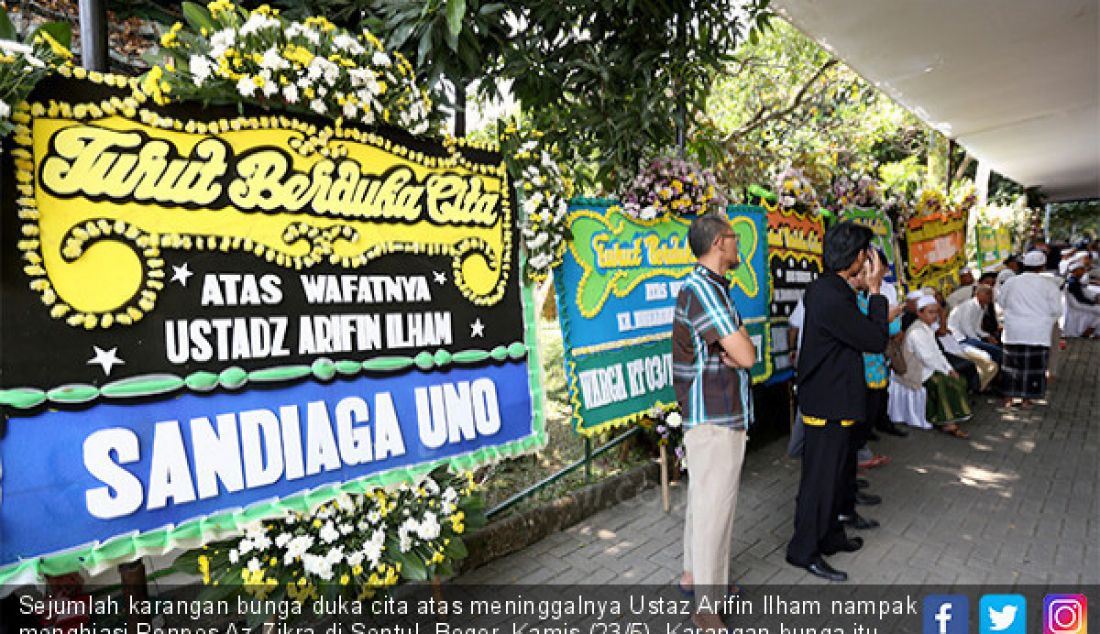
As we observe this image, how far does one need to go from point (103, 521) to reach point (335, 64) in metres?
1.87

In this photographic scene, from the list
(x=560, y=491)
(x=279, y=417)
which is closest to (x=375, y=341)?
(x=279, y=417)

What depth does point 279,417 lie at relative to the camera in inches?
90.4

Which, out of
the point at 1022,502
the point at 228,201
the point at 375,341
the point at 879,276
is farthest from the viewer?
the point at 1022,502

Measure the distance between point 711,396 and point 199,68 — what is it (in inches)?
96.1

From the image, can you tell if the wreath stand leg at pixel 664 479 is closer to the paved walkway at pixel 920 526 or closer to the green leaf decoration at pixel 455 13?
the paved walkway at pixel 920 526

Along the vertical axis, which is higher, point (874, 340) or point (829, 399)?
point (874, 340)

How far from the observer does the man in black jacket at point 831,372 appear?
3045 mm

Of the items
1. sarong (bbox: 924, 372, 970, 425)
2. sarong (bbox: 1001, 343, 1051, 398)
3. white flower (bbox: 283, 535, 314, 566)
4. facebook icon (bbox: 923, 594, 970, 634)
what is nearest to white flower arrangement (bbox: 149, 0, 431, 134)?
white flower (bbox: 283, 535, 314, 566)

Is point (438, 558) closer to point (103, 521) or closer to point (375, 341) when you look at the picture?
point (375, 341)

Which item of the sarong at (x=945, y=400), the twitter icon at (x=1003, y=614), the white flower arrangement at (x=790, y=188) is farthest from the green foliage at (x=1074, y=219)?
the twitter icon at (x=1003, y=614)

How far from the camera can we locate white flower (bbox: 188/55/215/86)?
204 cm

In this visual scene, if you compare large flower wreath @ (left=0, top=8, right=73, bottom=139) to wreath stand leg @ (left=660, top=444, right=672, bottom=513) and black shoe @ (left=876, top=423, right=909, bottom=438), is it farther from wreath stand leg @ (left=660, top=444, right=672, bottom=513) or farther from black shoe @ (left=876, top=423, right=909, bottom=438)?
black shoe @ (left=876, top=423, right=909, bottom=438)

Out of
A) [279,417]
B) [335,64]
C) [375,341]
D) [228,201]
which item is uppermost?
[335,64]

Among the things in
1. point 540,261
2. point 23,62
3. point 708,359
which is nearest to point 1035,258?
point 708,359
